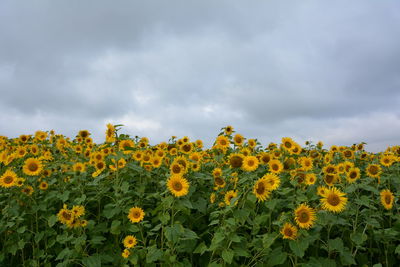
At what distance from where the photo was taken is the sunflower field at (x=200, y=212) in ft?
12.9

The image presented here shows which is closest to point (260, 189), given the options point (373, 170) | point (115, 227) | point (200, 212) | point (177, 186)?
point (177, 186)

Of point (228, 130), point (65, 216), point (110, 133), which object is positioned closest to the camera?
point (65, 216)

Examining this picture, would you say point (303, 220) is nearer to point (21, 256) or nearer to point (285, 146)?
point (285, 146)

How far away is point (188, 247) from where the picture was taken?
14.5 feet

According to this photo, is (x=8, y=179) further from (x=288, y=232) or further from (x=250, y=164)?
(x=288, y=232)

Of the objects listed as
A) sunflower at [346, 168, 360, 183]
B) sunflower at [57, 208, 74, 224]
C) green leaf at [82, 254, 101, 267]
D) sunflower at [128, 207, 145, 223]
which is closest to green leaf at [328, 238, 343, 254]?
sunflower at [346, 168, 360, 183]

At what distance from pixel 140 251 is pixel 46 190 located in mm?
2341

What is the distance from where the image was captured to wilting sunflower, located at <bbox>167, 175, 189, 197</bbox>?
13.1 feet

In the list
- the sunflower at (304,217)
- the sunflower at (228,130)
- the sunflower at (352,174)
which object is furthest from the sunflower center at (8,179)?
the sunflower at (352,174)

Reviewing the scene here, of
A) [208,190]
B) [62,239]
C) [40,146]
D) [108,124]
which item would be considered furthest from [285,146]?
[40,146]

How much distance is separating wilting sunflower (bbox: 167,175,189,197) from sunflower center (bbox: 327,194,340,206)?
5.03 ft

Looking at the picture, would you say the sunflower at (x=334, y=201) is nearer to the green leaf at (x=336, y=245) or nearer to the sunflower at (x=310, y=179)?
the green leaf at (x=336, y=245)

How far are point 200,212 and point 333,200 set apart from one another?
177 cm

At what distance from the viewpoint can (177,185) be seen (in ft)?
13.3
